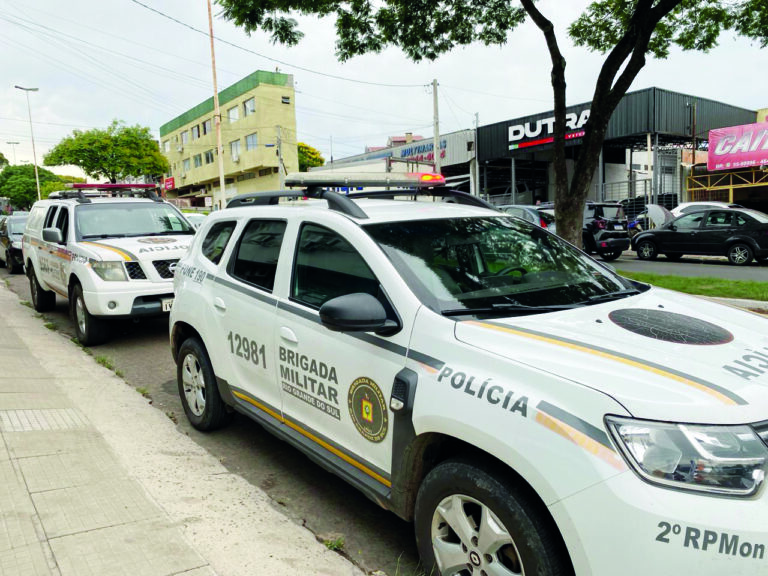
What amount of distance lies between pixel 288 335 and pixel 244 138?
4517cm

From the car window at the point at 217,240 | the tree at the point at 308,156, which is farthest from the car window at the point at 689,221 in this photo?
the tree at the point at 308,156

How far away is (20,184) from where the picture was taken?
8925cm

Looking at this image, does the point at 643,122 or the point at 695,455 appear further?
the point at 643,122

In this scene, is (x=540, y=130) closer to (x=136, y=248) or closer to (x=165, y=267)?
(x=165, y=267)

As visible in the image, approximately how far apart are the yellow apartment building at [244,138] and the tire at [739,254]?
1015 inches

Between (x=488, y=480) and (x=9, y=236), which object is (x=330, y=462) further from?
(x=9, y=236)

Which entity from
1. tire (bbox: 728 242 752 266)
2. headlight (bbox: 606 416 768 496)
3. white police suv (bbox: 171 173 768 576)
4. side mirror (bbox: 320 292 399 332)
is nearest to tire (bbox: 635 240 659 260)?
tire (bbox: 728 242 752 266)

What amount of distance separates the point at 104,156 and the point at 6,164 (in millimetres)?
77319

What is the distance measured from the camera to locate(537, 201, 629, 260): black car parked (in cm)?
1642

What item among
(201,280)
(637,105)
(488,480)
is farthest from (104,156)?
(488,480)

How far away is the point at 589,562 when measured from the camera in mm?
1772

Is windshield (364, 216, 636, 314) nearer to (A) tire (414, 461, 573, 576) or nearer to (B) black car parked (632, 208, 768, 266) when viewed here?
(A) tire (414, 461, 573, 576)

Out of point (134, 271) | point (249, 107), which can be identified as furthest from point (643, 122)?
point (249, 107)

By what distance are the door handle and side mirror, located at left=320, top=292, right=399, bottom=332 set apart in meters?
0.62
